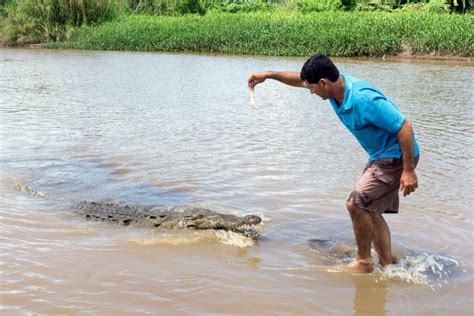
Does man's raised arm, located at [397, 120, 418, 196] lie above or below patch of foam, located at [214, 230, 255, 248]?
above

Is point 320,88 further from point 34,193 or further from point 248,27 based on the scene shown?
point 248,27

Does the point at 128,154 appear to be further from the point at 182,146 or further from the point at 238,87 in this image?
the point at 238,87

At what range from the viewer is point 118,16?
122 feet

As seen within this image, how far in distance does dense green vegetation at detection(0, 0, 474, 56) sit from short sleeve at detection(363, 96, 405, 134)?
2265 centimetres

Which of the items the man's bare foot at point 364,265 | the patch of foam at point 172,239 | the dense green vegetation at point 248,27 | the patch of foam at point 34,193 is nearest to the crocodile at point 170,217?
the patch of foam at point 172,239

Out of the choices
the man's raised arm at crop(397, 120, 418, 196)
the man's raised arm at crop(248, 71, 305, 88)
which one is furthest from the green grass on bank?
the man's raised arm at crop(397, 120, 418, 196)

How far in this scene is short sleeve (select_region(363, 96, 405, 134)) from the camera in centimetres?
323

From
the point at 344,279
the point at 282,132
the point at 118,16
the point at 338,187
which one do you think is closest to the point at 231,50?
the point at 118,16

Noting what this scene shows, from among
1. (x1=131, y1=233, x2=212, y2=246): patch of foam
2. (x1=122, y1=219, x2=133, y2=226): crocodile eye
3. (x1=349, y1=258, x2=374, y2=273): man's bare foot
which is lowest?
(x1=131, y1=233, x2=212, y2=246): patch of foam

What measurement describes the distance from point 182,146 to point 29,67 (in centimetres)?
1476

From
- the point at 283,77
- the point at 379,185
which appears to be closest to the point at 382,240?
the point at 379,185

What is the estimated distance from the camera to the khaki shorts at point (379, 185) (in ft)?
11.4

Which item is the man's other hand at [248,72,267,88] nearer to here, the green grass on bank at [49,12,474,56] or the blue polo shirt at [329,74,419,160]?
A: the blue polo shirt at [329,74,419,160]

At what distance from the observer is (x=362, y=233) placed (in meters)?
3.63
